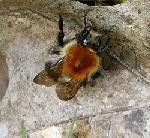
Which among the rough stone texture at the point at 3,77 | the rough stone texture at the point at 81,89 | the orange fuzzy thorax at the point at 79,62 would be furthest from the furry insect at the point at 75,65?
the rough stone texture at the point at 3,77

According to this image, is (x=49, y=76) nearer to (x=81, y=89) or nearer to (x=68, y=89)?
(x=68, y=89)

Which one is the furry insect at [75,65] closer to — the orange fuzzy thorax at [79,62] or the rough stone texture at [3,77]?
the orange fuzzy thorax at [79,62]

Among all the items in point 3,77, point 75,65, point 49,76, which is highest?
point 75,65

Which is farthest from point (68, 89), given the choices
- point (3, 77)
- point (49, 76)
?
point (3, 77)

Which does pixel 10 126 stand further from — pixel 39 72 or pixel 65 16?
pixel 65 16

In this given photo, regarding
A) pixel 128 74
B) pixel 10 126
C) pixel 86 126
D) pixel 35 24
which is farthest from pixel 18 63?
pixel 128 74

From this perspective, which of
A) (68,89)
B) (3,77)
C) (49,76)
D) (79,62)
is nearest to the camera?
(79,62)
